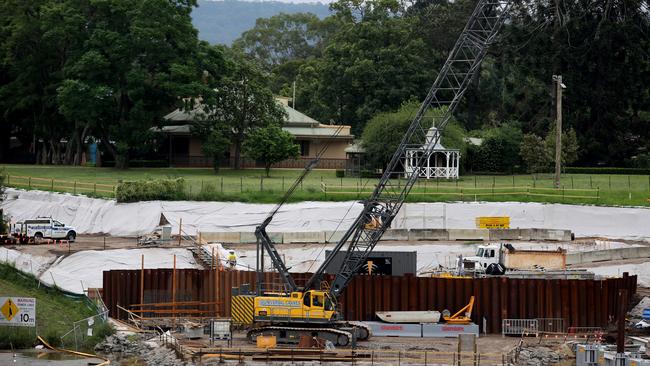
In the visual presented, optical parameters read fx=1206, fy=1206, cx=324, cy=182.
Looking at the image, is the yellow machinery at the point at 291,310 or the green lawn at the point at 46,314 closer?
the yellow machinery at the point at 291,310

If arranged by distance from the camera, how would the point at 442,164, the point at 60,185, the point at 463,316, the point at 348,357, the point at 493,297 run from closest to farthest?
the point at 348,357
the point at 463,316
the point at 493,297
the point at 60,185
the point at 442,164

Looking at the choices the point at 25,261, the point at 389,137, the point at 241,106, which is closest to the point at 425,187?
the point at 389,137

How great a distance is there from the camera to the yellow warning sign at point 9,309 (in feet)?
137

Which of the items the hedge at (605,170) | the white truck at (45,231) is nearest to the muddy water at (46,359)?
the white truck at (45,231)

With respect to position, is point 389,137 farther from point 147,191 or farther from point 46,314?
point 46,314

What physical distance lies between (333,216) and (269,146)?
20.2 meters

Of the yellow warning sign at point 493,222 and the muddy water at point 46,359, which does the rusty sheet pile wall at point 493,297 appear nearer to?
the muddy water at point 46,359

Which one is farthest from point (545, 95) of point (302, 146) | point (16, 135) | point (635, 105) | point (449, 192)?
point (16, 135)

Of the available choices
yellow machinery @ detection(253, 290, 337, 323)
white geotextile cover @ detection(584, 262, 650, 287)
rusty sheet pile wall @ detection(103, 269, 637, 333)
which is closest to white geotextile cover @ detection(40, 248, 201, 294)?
rusty sheet pile wall @ detection(103, 269, 637, 333)

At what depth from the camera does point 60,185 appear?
262ft

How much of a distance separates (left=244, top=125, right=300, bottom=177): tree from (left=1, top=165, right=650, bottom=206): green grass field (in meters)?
1.56

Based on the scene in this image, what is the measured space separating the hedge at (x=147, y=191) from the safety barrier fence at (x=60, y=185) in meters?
2.86

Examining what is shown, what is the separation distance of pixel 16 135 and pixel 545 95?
50147mm

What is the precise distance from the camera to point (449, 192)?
7706cm
